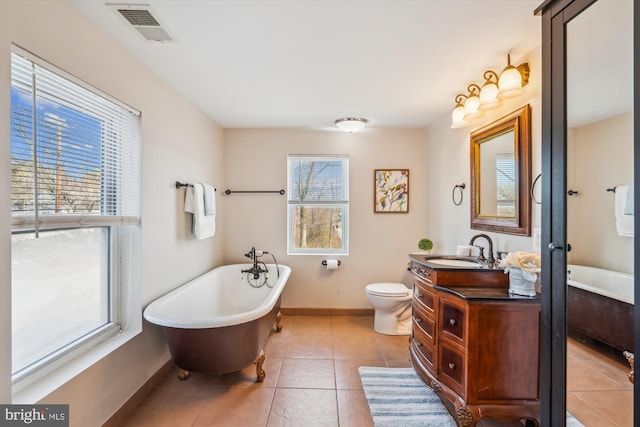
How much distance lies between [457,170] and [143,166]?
2.67m

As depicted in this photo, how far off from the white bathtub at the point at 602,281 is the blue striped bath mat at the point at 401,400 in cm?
119

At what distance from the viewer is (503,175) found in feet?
6.84

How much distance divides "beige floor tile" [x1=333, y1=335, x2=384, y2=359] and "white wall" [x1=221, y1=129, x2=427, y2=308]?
655 millimetres

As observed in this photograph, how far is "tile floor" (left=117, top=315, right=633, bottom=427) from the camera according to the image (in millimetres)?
1107

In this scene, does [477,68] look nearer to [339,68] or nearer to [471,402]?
[339,68]

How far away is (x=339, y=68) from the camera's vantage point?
201 centimetres

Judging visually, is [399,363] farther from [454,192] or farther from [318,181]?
[318,181]

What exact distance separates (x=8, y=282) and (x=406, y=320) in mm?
3036

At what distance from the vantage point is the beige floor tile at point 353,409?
1.75 meters

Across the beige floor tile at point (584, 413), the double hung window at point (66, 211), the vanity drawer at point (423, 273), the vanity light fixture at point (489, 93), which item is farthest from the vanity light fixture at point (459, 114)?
the double hung window at point (66, 211)

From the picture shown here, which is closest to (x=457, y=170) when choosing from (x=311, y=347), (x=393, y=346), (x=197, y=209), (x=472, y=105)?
(x=472, y=105)

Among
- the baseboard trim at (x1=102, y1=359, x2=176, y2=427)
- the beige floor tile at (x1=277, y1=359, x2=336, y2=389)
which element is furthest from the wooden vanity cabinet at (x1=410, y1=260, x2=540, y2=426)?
the baseboard trim at (x1=102, y1=359, x2=176, y2=427)

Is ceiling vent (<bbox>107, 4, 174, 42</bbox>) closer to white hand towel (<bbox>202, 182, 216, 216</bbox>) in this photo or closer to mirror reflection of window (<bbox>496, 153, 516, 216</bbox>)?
white hand towel (<bbox>202, 182, 216, 216</bbox>)

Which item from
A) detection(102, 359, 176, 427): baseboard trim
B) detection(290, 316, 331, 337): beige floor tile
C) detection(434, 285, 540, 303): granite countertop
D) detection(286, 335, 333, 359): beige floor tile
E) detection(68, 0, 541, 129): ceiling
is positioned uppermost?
detection(68, 0, 541, 129): ceiling
